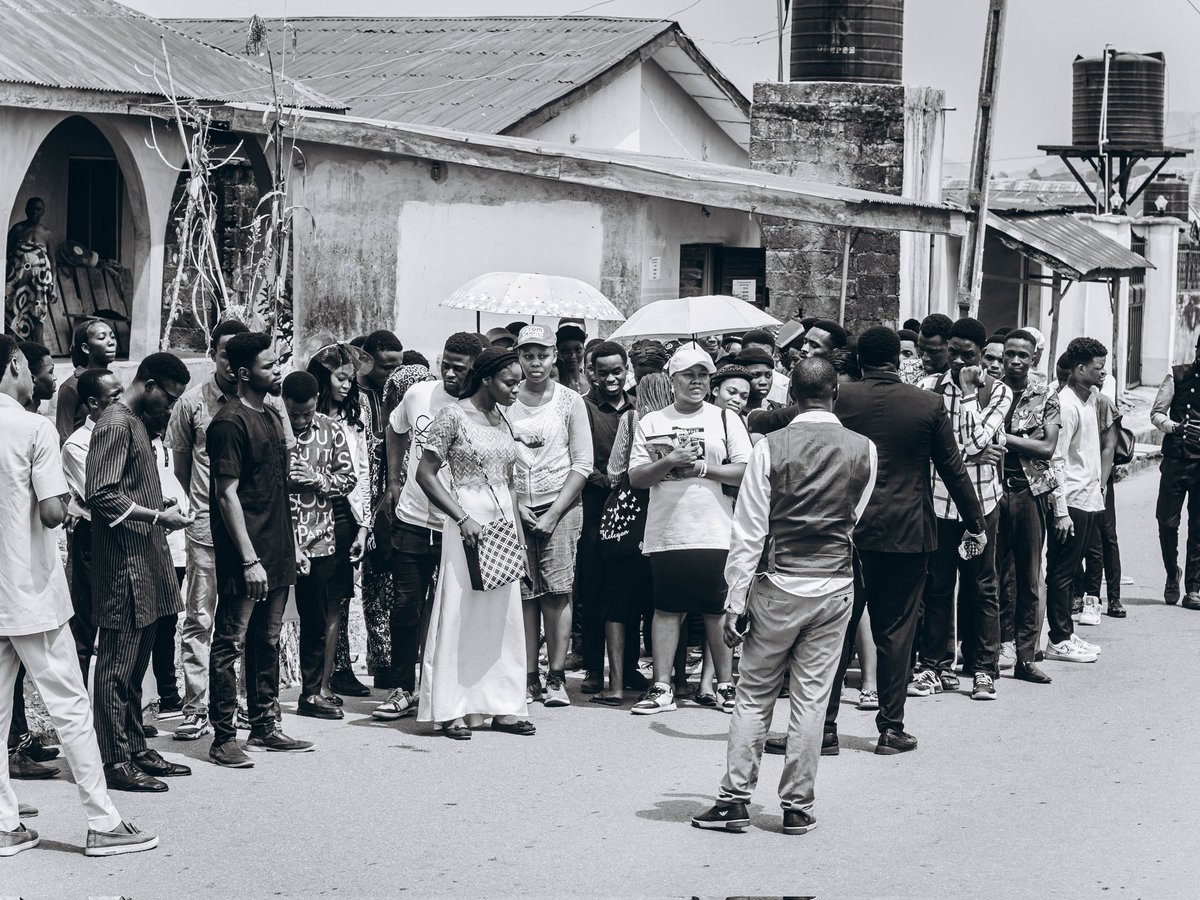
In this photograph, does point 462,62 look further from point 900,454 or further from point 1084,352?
point 900,454

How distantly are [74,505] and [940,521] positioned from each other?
4607 mm

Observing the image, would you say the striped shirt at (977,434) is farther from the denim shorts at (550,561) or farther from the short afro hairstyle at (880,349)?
the denim shorts at (550,561)

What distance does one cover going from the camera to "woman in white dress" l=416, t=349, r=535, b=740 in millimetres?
8125

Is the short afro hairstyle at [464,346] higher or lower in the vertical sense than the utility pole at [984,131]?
lower

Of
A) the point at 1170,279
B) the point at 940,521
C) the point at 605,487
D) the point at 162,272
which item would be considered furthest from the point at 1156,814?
the point at 1170,279

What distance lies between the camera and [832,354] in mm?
10039

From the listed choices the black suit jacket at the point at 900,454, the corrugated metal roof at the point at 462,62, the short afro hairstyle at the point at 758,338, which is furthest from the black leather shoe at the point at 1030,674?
the corrugated metal roof at the point at 462,62

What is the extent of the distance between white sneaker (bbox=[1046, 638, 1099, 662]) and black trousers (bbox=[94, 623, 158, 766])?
584 cm

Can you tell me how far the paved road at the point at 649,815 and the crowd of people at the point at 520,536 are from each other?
22cm

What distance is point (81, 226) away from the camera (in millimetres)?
18984

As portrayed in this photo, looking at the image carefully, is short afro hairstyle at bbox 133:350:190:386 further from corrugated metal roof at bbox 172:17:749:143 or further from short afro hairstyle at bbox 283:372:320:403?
corrugated metal roof at bbox 172:17:749:143

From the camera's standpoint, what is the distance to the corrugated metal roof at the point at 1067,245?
21.5 m

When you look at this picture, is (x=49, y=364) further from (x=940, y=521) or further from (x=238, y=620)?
(x=940, y=521)

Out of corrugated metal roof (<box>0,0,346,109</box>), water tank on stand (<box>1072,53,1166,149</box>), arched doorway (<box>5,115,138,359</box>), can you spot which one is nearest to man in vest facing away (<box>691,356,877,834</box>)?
corrugated metal roof (<box>0,0,346,109</box>)
